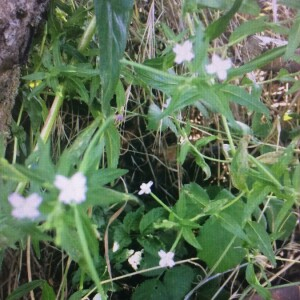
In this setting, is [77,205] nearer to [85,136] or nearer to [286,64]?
[85,136]

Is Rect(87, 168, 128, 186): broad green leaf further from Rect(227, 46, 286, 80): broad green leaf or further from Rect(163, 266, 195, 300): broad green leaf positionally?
Rect(163, 266, 195, 300): broad green leaf

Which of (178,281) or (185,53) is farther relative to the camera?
(178,281)

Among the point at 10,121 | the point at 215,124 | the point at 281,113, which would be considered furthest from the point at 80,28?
the point at 281,113

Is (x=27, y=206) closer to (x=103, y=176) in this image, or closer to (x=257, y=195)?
(x=103, y=176)

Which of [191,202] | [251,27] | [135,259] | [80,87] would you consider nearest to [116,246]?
[135,259]

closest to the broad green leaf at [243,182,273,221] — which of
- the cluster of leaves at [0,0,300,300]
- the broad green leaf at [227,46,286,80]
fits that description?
the cluster of leaves at [0,0,300,300]

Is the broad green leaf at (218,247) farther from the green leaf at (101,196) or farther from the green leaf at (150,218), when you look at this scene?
the green leaf at (101,196)

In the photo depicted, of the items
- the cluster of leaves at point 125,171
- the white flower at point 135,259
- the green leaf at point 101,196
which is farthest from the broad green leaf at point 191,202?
the green leaf at point 101,196
